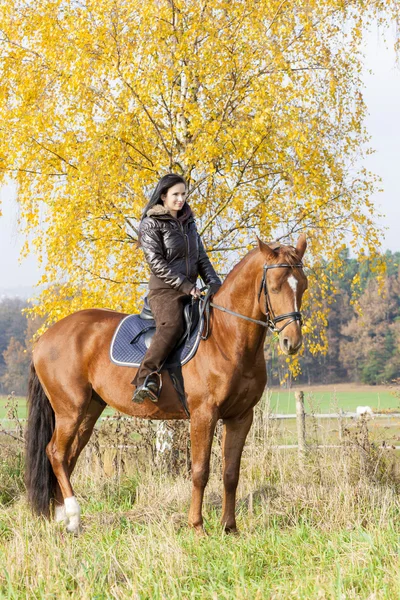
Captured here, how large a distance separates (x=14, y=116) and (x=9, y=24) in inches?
73.8

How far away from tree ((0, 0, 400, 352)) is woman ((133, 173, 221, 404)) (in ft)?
10.9

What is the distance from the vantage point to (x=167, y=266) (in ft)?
18.2

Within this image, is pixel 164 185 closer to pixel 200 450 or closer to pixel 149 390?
pixel 149 390

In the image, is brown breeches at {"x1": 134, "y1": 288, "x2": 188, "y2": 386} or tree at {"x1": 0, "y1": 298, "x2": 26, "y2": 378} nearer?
brown breeches at {"x1": 134, "y1": 288, "x2": 188, "y2": 386}

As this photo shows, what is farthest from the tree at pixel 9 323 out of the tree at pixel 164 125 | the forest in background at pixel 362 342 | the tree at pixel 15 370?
the tree at pixel 164 125

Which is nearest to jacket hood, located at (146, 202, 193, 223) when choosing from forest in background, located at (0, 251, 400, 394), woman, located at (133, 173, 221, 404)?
woman, located at (133, 173, 221, 404)

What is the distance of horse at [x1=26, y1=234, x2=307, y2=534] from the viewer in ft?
16.8

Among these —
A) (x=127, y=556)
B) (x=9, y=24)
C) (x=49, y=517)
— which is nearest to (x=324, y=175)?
(x=9, y=24)

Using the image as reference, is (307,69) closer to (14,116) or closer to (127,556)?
(14,116)

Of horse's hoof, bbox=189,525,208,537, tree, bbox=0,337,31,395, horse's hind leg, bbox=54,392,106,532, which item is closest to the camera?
horse's hoof, bbox=189,525,208,537

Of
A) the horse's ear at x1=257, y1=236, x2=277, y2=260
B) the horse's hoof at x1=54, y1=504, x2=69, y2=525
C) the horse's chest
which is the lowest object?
the horse's hoof at x1=54, y1=504, x2=69, y2=525

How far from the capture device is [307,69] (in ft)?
36.2

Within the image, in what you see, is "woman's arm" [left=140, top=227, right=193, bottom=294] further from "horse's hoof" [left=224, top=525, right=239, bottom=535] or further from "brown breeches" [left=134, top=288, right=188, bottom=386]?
"horse's hoof" [left=224, top=525, right=239, bottom=535]

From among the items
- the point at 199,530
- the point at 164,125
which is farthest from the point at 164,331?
the point at 164,125
